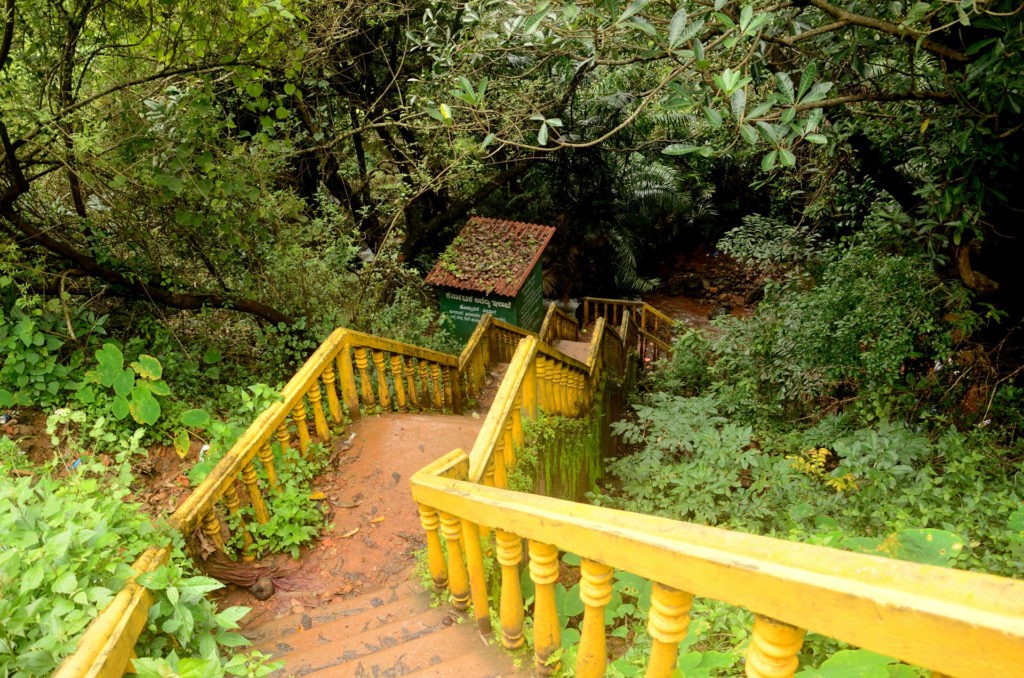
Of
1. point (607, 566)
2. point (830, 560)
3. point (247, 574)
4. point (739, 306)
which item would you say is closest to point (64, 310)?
point (247, 574)

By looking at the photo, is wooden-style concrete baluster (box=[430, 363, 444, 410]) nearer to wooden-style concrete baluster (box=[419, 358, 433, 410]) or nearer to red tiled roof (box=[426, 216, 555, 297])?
wooden-style concrete baluster (box=[419, 358, 433, 410])

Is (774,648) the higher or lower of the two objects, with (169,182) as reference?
lower

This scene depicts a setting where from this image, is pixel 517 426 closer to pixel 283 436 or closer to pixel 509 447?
pixel 509 447

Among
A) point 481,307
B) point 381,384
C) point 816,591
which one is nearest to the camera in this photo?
point 816,591

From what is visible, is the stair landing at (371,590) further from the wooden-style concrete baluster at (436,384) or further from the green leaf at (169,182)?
the green leaf at (169,182)

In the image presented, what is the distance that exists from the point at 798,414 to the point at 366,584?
17.3ft

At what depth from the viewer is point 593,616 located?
1842 millimetres

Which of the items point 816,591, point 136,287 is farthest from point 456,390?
point 816,591

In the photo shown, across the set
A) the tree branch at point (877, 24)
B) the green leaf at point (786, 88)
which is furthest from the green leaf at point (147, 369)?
the tree branch at point (877, 24)

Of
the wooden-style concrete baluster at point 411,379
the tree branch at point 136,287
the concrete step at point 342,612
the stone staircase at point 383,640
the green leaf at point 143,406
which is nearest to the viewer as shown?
the stone staircase at point 383,640

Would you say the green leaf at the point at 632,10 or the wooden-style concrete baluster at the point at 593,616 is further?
the green leaf at the point at 632,10

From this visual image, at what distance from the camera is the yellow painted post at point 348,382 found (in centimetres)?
481

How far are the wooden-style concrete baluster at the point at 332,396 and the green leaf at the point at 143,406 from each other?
3.77 feet

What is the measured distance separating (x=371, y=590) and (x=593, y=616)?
2.03m
